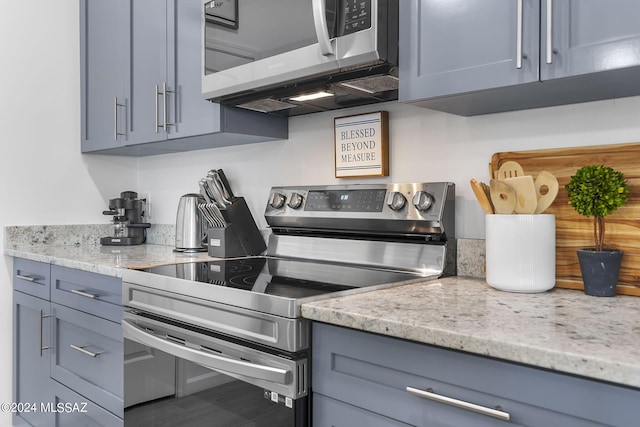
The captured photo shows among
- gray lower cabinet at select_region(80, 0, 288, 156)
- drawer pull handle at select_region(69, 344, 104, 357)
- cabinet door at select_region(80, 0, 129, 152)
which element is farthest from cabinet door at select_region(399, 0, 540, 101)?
cabinet door at select_region(80, 0, 129, 152)

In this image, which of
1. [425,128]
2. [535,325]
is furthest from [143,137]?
[535,325]

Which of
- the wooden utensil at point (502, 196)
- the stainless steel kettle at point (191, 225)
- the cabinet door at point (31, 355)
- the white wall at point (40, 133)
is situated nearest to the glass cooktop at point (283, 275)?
the wooden utensil at point (502, 196)

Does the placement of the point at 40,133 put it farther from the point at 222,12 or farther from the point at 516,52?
the point at 516,52

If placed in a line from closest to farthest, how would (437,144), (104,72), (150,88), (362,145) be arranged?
Answer: 1. (437,144)
2. (362,145)
3. (150,88)
4. (104,72)

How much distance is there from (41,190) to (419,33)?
221cm

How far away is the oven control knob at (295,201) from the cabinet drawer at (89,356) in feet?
2.43

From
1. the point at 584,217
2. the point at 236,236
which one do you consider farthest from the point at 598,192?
the point at 236,236

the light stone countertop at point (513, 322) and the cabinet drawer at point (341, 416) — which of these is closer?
the light stone countertop at point (513, 322)

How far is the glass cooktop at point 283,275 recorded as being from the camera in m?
1.27

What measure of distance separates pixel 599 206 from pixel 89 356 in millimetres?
1787

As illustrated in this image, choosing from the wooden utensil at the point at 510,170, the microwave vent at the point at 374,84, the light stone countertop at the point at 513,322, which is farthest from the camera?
the microwave vent at the point at 374,84

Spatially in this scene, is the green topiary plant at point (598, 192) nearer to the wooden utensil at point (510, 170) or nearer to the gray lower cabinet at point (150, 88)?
the wooden utensil at point (510, 170)

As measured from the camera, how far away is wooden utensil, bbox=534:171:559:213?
124cm

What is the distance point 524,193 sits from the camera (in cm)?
A: 125
